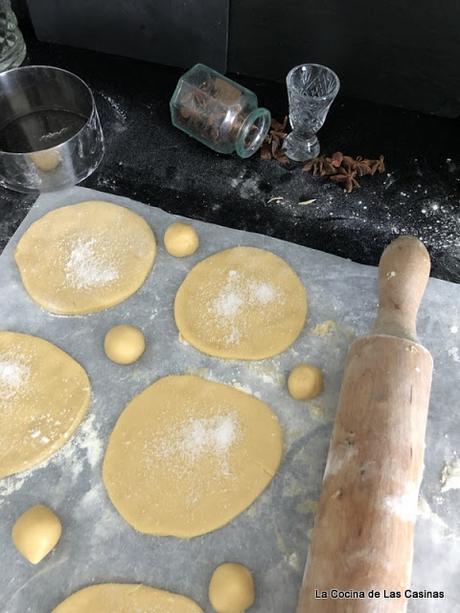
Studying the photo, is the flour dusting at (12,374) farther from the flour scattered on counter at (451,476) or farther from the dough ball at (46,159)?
the flour scattered on counter at (451,476)

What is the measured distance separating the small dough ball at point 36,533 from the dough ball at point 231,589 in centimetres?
28

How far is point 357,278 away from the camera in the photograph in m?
1.32

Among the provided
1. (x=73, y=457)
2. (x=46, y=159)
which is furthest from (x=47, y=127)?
(x=73, y=457)

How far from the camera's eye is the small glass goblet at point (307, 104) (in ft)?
4.81

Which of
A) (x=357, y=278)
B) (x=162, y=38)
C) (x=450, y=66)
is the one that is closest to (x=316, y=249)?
(x=357, y=278)

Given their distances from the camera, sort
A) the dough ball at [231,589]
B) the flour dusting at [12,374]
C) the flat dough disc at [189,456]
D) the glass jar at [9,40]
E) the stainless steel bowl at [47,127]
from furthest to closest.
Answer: the glass jar at [9,40] → the stainless steel bowl at [47,127] → the flour dusting at [12,374] → the flat dough disc at [189,456] → the dough ball at [231,589]

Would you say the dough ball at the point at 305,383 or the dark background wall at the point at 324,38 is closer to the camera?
Result: the dough ball at the point at 305,383

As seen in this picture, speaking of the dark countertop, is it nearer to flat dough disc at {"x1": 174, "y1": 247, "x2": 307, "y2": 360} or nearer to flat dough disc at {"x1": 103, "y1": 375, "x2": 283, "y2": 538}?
flat dough disc at {"x1": 174, "y1": 247, "x2": 307, "y2": 360}

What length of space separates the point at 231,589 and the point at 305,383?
1.29ft

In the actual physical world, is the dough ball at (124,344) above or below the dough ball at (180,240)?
below

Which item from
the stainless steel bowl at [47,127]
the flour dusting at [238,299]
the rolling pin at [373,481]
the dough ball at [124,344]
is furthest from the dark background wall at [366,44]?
the dough ball at [124,344]

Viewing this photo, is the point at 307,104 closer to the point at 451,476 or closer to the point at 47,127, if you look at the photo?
the point at 47,127

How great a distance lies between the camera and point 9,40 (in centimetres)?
170

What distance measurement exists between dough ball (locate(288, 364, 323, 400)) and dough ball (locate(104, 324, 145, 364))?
1.03 feet
